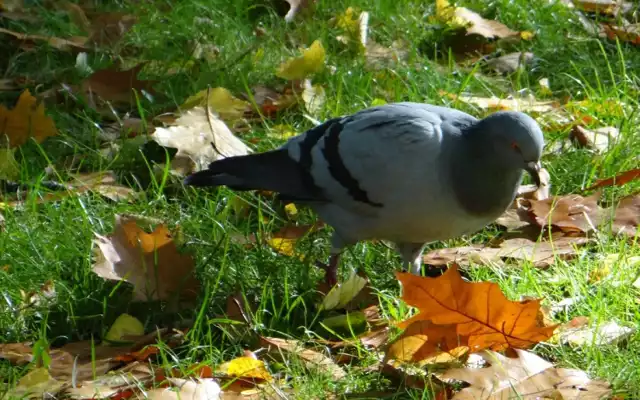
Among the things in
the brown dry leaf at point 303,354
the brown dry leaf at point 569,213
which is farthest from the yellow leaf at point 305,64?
the brown dry leaf at point 303,354

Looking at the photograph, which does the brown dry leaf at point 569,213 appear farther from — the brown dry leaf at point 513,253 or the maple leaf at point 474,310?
the maple leaf at point 474,310

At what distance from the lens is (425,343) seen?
2809 mm

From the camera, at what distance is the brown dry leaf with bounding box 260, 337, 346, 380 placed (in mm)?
2944

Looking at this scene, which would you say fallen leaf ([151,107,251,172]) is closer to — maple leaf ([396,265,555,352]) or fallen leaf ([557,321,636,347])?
maple leaf ([396,265,555,352])

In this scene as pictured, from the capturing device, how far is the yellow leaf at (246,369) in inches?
113

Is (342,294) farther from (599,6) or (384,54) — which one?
(599,6)

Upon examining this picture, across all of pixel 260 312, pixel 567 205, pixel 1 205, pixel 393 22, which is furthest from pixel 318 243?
pixel 393 22

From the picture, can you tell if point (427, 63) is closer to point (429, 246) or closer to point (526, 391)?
point (429, 246)

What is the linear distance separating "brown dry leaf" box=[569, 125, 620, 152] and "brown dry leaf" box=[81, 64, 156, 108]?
1932 mm

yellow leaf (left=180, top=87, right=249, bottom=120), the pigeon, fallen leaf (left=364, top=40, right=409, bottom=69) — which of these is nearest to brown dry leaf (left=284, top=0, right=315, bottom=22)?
fallen leaf (left=364, top=40, right=409, bottom=69)

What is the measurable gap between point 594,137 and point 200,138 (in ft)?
5.32

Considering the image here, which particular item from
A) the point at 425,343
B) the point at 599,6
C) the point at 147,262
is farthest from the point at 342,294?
the point at 599,6

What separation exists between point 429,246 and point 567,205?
0.53 meters

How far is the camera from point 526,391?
2611 mm
